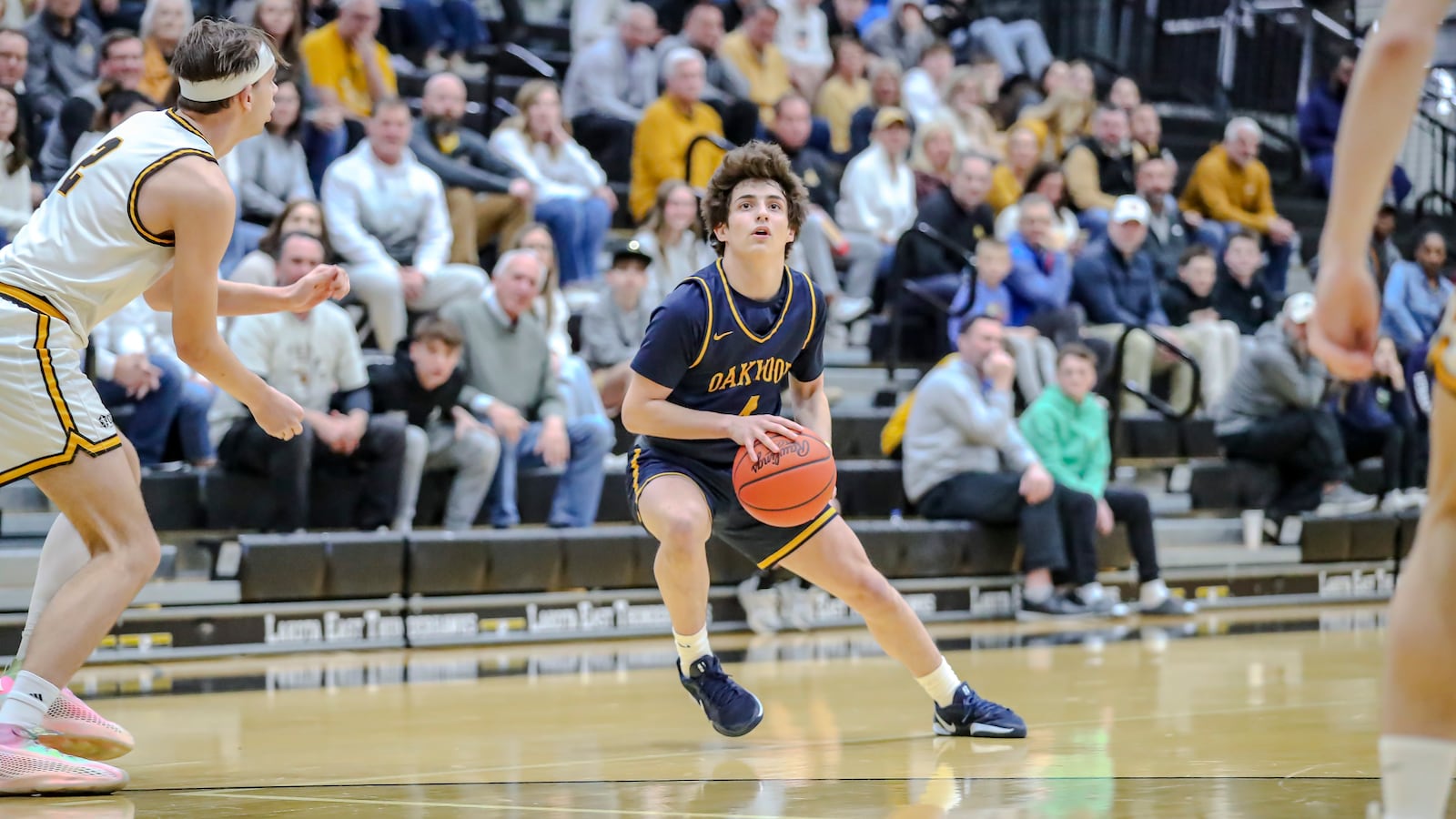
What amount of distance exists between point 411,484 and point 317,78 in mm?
3156

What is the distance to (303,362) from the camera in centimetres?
742

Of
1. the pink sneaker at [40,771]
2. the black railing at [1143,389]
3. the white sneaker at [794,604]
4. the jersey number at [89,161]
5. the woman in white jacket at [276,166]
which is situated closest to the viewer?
the pink sneaker at [40,771]

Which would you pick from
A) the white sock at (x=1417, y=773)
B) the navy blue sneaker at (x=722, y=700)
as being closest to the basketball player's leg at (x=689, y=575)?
the navy blue sneaker at (x=722, y=700)

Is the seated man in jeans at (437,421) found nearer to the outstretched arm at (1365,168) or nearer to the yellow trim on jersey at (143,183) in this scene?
the yellow trim on jersey at (143,183)

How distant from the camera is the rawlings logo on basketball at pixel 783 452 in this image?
4.45 m

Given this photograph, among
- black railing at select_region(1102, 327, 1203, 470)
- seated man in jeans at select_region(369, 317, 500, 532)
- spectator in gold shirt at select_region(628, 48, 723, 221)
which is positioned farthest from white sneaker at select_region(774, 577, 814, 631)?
spectator in gold shirt at select_region(628, 48, 723, 221)

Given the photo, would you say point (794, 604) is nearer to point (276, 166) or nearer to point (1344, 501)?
point (276, 166)

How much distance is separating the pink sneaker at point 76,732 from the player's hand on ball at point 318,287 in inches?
41.8

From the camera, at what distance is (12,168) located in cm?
758

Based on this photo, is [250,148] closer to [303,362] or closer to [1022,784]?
[303,362]

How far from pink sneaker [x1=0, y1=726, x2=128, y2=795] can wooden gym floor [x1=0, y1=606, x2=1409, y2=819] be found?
0.04 meters

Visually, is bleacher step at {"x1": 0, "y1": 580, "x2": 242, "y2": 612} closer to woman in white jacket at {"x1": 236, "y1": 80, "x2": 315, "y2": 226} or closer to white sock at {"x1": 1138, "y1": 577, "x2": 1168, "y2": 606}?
woman in white jacket at {"x1": 236, "y1": 80, "x2": 315, "y2": 226}

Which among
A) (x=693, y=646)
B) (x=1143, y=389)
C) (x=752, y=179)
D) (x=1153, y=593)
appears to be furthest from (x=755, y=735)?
(x=1143, y=389)

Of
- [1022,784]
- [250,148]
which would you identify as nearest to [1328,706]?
[1022,784]
